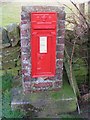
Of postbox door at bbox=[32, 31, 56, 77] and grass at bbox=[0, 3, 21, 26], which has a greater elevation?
grass at bbox=[0, 3, 21, 26]

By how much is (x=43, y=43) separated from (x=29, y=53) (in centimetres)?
24

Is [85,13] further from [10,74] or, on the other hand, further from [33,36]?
[10,74]

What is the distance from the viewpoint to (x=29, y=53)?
12.1 feet

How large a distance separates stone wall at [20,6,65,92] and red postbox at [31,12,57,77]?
0.06 meters

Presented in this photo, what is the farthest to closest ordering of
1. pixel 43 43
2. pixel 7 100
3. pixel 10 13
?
pixel 10 13 → pixel 7 100 → pixel 43 43

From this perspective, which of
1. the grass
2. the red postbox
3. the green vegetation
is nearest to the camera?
the red postbox

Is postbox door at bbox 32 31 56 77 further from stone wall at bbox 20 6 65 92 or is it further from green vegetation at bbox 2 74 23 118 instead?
green vegetation at bbox 2 74 23 118

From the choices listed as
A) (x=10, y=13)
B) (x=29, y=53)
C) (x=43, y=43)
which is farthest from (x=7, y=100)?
(x=10, y=13)

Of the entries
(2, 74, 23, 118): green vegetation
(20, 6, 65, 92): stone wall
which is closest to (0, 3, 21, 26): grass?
(2, 74, 23, 118): green vegetation

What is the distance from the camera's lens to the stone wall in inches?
140

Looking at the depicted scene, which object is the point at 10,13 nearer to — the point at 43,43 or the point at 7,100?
the point at 43,43

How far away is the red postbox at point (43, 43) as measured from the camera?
3510 mm

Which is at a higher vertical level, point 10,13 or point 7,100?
point 10,13

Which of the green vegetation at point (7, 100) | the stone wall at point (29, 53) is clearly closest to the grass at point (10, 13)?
the green vegetation at point (7, 100)
